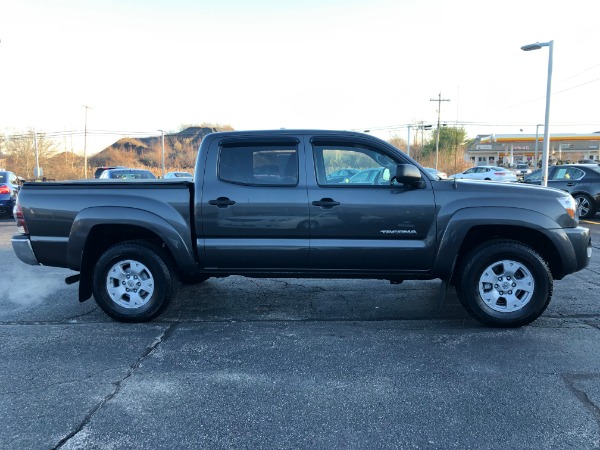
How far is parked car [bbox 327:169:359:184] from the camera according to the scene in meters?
4.52

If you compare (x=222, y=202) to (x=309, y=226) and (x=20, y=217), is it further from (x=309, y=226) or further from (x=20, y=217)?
(x=20, y=217)

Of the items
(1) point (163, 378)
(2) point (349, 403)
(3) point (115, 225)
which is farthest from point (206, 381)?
(3) point (115, 225)

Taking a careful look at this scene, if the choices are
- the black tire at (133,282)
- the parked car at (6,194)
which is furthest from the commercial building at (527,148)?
the black tire at (133,282)

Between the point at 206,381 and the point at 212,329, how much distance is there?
1.14 metres

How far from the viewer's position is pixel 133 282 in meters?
4.67

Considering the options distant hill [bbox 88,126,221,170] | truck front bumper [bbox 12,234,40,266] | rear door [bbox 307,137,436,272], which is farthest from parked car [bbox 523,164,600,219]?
distant hill [bbox 88,126,221,170]

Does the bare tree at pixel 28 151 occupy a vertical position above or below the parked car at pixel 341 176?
above

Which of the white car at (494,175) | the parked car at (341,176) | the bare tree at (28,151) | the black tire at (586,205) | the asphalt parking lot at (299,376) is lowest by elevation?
the asphalt parking lot at (299,376)

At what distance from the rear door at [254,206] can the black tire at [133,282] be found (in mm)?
474

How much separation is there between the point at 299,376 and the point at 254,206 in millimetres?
1718

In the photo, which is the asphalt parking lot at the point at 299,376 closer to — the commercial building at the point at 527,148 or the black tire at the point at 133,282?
the black tire at the point at 133,282

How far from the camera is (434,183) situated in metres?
4.43

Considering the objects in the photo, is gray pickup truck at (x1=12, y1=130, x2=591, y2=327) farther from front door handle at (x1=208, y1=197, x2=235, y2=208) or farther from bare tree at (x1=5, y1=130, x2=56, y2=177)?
bare tree at (x1=5, y1=130, x2=56, y2=177)

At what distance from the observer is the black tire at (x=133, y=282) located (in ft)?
15.1
